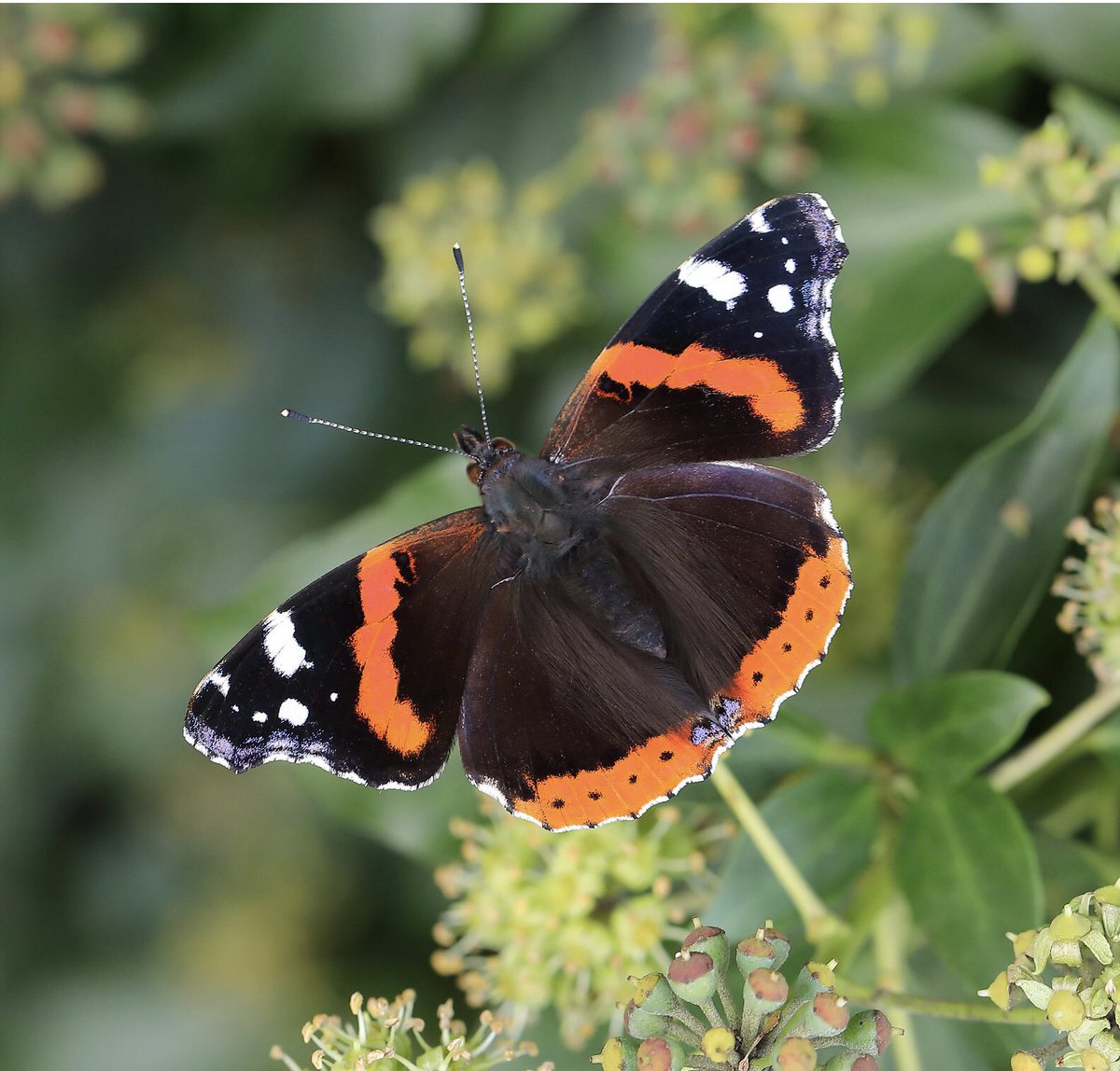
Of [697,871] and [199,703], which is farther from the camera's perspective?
[697,871]

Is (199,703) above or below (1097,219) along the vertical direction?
below

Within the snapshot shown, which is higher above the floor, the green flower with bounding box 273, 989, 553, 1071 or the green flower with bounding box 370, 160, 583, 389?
the green flower with bounding box 370, 160, 583, 389

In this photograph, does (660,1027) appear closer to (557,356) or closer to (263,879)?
(557,356)

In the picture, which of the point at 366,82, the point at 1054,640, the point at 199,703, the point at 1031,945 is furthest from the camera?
the point at 366,82

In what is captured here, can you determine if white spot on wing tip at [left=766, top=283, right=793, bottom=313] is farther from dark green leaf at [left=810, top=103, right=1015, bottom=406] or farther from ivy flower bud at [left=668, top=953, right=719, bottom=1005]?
ivy flower bud at [left=668, top=953, right=719, bottom=1005]

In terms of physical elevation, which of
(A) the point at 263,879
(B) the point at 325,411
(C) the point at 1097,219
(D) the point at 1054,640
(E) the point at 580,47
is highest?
(E) the point at 580,47

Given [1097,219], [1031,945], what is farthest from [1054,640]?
[1031,945]

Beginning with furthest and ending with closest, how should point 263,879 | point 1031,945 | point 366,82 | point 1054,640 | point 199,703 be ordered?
1. point 263,879
2. point 366,82
3. point 1054,640
4. point 199,703
5. point 1031,945

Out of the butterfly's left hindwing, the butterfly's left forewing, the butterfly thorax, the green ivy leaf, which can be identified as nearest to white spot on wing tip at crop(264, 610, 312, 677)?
the butterfly's left hindwing
